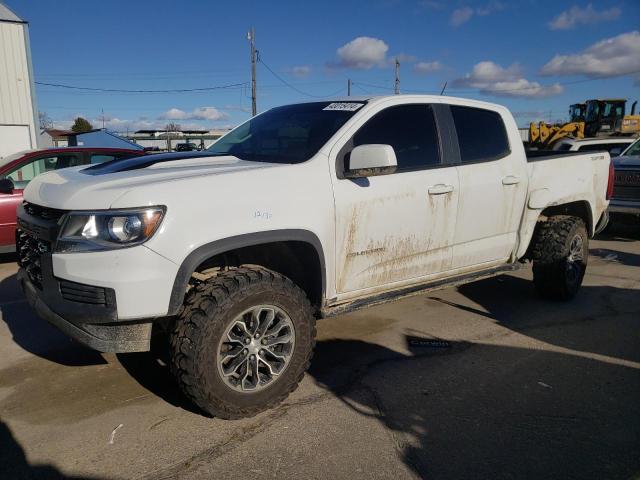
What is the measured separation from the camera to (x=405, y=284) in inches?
154

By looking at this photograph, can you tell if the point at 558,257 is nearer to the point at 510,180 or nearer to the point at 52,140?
the point at 510,180

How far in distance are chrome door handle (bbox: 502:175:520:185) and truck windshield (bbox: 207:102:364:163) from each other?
5.02 feet

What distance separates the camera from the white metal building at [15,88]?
16312mm

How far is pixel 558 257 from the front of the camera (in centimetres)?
506

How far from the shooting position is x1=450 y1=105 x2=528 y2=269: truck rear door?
4.19 meters

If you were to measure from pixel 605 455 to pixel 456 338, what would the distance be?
5.80ft

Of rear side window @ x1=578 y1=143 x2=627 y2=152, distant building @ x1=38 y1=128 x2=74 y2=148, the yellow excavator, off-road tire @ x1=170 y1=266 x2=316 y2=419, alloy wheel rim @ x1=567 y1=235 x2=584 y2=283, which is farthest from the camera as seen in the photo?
the yellow excavator

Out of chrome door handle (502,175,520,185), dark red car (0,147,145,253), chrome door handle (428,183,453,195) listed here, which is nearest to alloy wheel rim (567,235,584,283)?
chrome door handle (502,175,520,185)

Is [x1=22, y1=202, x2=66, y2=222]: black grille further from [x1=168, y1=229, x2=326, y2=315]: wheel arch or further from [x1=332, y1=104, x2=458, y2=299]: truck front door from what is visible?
[x1=332, y1=104, x2=458, y2=299]: truck front door

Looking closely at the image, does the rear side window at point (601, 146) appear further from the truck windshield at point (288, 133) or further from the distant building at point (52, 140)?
the distant building at point (52, 140)

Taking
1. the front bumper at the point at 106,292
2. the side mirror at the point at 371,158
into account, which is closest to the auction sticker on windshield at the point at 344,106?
the side mirror at the point at 371,158

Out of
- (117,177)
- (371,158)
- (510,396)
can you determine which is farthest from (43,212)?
(510,396)

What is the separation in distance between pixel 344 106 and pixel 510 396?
2.36 metres

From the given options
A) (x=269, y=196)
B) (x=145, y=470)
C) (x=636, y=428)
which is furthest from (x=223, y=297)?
(x=636, y=428)
